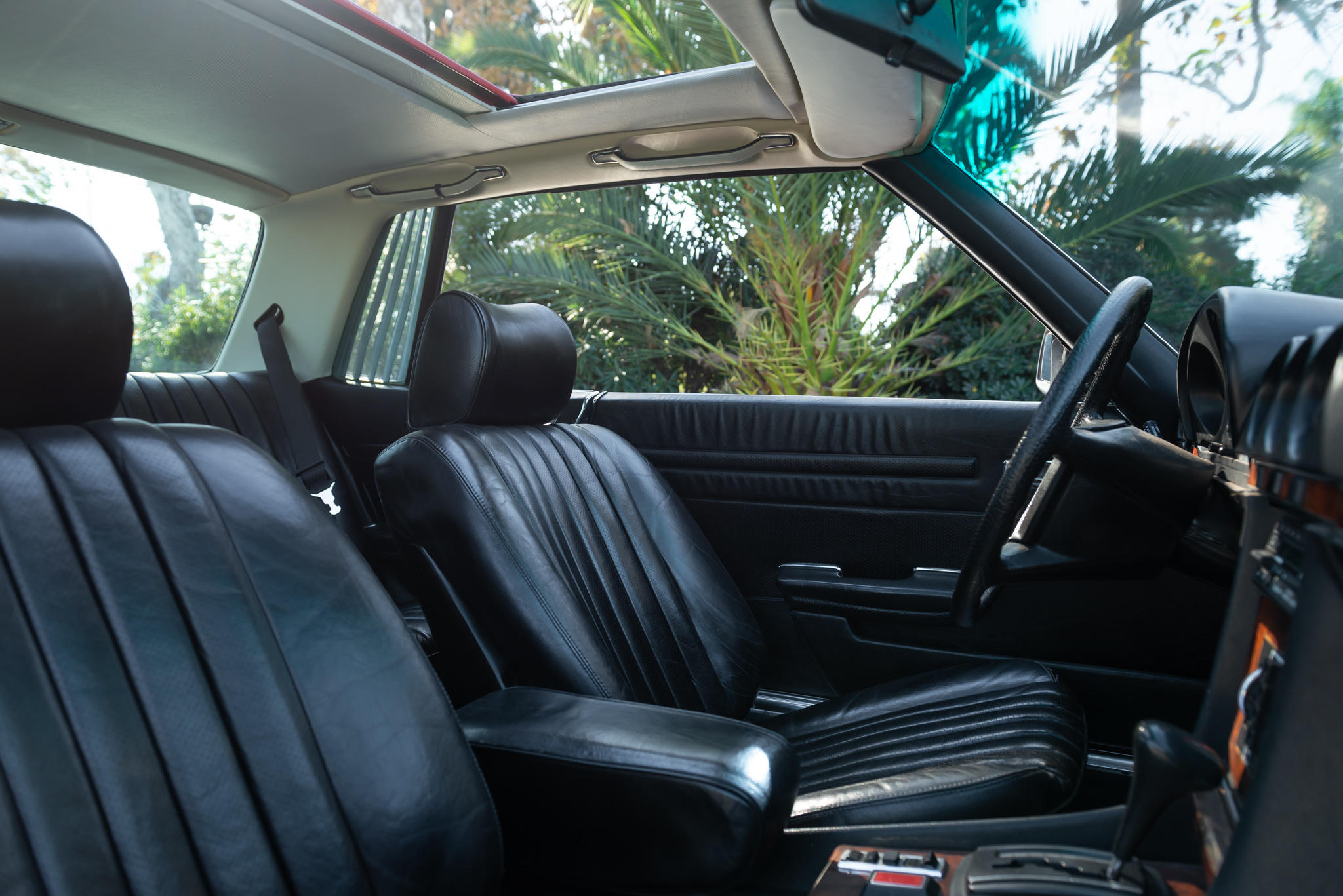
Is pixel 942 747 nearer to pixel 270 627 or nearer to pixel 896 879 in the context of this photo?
pixel 896 879

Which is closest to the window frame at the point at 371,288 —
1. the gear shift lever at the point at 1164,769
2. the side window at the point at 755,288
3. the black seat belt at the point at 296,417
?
the black seat belt at the point at 296,417

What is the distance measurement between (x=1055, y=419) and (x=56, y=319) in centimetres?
106

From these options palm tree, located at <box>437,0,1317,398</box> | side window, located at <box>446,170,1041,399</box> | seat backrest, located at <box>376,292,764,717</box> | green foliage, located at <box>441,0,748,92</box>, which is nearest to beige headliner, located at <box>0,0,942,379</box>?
seat backrest, located at <box>376,292,764,717</box>

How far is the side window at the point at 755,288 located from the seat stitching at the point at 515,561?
9.19 feet

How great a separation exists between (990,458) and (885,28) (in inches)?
37.3

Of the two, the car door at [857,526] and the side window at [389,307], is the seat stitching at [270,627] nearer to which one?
the car door at [857,526]

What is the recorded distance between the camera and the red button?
955 millimetres

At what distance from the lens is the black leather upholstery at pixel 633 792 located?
1.02 meters

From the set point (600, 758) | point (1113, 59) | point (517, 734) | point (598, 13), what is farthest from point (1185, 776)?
point (598, 13)

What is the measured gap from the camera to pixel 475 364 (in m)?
1.61

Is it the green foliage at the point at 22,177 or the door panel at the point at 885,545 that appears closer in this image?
the door panel at the point at 885,545

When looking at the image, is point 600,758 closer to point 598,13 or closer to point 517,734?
point 517,734

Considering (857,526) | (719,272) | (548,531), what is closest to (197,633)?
(548,531)

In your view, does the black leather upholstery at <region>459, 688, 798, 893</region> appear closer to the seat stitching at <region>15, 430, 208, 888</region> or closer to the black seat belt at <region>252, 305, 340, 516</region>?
the seat stitching at <region>15, 430, 208, 888</region>
